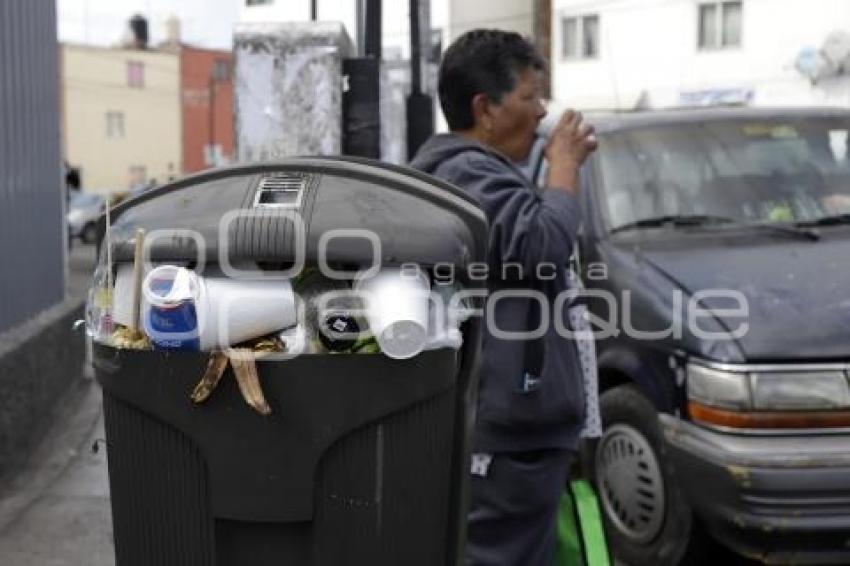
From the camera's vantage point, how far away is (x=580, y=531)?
2916mm

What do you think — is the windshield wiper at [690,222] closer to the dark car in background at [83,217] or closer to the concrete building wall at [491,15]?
the dark car in background at [83,217]

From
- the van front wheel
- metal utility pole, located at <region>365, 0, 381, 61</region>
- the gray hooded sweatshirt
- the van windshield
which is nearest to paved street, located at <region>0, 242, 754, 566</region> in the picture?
the van front wheel

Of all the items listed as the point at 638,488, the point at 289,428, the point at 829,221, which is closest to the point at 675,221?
the point at 829,221

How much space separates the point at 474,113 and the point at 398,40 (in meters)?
24.4

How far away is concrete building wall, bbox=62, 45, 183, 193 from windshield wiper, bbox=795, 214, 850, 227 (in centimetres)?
4964

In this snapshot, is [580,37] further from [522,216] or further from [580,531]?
[522,216]

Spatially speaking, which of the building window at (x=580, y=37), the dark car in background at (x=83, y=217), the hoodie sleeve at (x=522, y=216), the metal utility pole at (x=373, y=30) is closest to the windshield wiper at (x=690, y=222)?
the hoodie sleeve at (x=522, y=216)

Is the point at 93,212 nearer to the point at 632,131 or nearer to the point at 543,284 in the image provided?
the point at 632,131

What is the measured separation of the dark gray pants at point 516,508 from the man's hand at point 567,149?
2.21 ft

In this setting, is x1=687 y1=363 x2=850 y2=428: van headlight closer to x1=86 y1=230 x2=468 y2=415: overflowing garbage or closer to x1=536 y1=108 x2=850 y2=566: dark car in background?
x1=536 y1=108 x2=850 y2=566: dark car in background

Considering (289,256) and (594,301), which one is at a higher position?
(289,256)

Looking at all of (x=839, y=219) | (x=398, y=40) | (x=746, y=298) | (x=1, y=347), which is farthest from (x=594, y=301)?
(x=398, y=40)

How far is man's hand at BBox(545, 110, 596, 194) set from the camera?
2.56 m

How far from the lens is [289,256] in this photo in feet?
6.54
